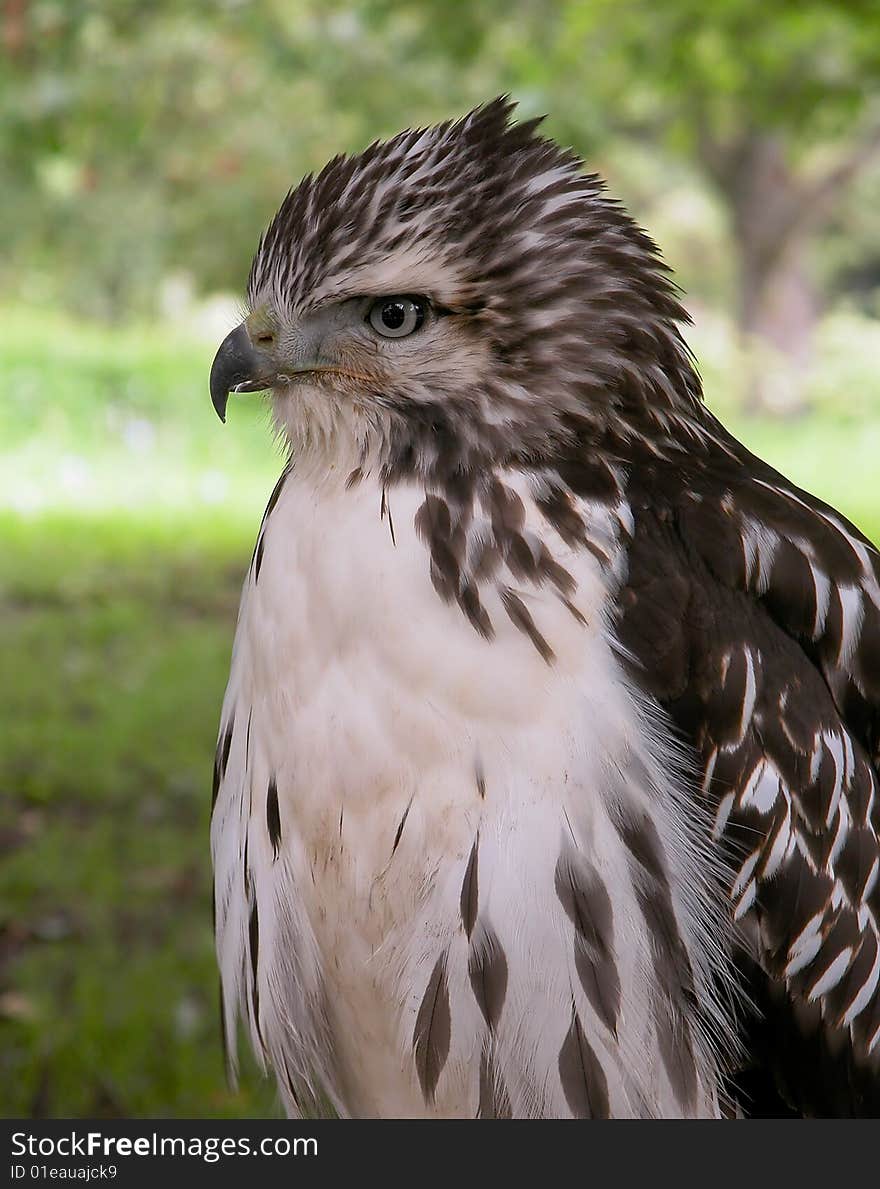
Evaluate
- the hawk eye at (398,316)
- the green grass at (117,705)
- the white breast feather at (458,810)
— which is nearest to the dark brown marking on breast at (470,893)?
the white breast feather at (458,810)

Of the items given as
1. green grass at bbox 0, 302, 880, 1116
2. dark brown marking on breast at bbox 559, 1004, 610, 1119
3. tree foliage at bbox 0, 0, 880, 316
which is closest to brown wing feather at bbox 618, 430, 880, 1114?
dark brown marking on breast at bbox 559, 1004, 610, 1119

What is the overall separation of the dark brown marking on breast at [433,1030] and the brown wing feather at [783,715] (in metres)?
0.42

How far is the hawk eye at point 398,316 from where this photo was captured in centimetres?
198

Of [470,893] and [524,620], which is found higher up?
[524,620]

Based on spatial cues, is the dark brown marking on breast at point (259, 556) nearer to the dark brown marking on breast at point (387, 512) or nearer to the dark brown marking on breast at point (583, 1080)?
the dark brown marking on breast at point (387, 512)

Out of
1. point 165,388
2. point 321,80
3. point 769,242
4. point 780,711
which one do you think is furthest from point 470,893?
point 769,242

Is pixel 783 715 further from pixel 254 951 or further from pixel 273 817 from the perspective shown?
pixel 254 951

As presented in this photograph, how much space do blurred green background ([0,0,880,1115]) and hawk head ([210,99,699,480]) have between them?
855 millimetres

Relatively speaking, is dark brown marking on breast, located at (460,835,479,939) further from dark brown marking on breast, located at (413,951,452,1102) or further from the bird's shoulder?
the bird's shoulder

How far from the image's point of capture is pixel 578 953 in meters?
1.99

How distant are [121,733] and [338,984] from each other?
3.91 metres

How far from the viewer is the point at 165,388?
516 inches

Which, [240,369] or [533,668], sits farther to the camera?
[240,369]

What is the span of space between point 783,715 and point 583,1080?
57 cm
